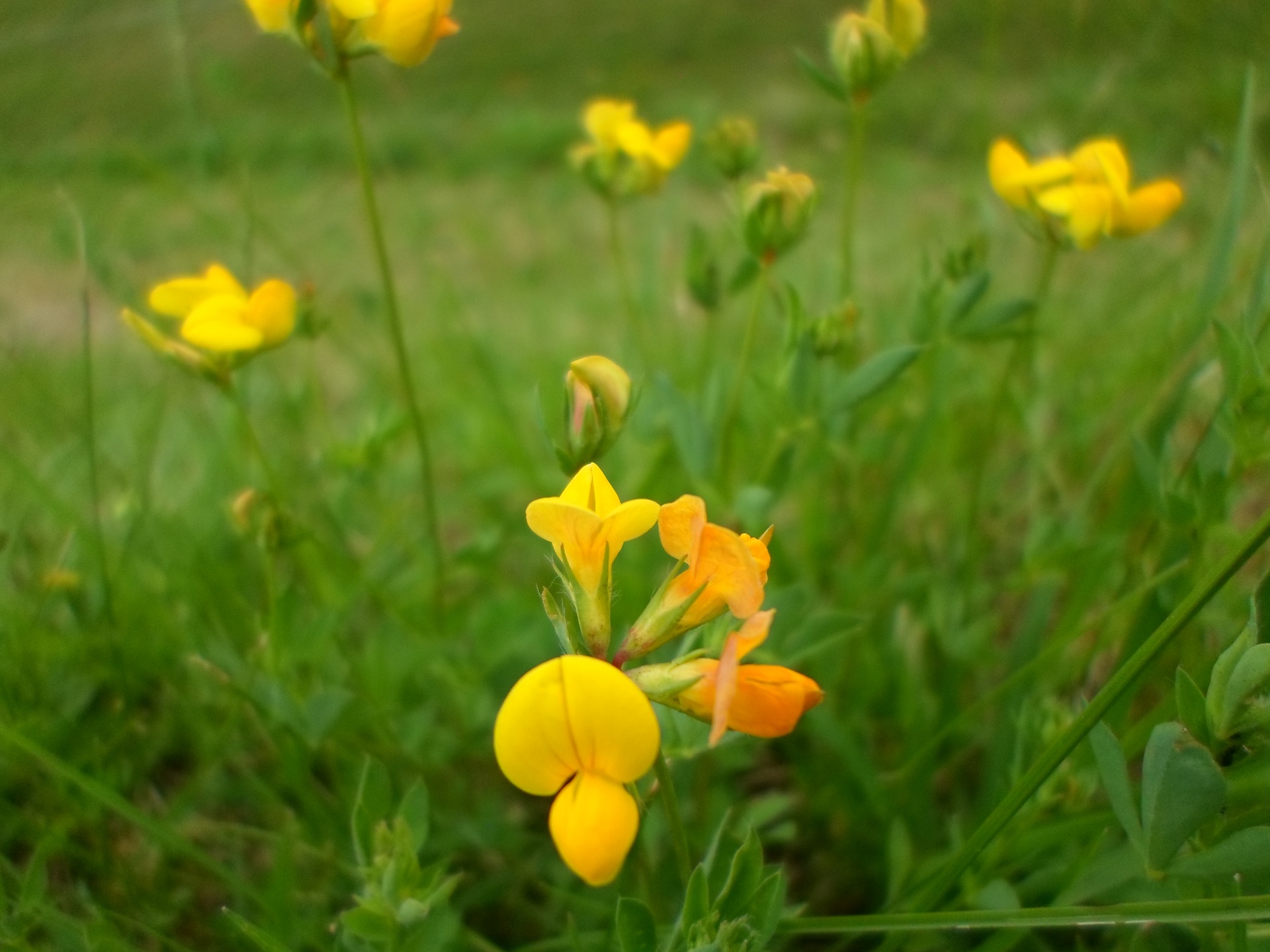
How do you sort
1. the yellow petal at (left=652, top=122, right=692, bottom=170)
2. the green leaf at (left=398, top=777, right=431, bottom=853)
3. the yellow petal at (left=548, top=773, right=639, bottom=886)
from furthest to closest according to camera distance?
the yellow petal at (left=652, top=122, right=692, bottom=170)
the green leaf at (left=398, top=777, right=431, bottom=853)
the yellow petal at (left=548, top=773, right=639, bottom=886)

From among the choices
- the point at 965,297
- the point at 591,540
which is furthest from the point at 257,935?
the point at 965,297

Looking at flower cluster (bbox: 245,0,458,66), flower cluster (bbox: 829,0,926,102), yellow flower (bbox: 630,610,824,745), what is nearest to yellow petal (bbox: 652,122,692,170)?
flower cluster (bbox: 829,0,926,102)

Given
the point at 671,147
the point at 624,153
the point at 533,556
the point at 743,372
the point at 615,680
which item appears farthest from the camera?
the point at 533,556

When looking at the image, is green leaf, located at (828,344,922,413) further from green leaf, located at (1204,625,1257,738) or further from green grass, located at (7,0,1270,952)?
green leaf, located at (1204,625,1257,738)

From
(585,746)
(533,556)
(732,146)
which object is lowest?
(533,556)

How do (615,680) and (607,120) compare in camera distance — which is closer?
(615,680)

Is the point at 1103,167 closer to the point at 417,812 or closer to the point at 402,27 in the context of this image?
the point at 402,27

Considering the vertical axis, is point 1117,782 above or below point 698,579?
below
